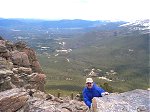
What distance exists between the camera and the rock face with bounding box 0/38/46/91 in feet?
135

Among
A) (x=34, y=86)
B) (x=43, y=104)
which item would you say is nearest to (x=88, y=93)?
(x=43, y=104)

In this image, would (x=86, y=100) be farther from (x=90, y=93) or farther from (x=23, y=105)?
(x=23, y=105)

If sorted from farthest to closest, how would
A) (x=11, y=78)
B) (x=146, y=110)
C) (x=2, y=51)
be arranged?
(x=2, y=51)
(x=11, y=78)
(x=146, y=110)

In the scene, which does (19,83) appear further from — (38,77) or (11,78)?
(38,77)

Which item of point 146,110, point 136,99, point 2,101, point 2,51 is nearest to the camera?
point 146,110

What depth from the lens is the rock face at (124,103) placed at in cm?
2095

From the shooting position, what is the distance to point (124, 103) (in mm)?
21828

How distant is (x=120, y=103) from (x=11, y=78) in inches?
964

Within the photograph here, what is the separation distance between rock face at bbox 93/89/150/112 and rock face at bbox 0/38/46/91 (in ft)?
60.9

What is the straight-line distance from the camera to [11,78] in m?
43.2

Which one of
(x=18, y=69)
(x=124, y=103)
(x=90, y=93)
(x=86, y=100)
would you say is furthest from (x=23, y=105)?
(x=18, y=69)

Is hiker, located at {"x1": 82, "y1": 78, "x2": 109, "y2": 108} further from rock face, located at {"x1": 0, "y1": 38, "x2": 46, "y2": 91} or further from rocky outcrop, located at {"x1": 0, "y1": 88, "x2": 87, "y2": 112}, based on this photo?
rock face, located at {"x1": 0, "y1": 38, "x2": 46, "y2": 91}

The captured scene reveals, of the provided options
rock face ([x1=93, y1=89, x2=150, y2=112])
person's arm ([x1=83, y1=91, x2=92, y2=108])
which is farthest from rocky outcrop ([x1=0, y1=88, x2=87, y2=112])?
rock face ([x1=93, y1=89, x2=150, y2=112])

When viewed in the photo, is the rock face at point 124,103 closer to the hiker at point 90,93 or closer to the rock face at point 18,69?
the hiker at point 90,93
